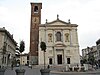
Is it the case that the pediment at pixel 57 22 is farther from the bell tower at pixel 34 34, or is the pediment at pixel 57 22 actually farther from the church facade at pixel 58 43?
the bell tower at pixel 34 34

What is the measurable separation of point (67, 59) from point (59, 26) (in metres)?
11.0

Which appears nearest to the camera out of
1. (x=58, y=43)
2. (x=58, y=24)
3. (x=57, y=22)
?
(x=58, y=43)

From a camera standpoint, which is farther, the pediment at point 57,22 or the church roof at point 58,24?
the pediment at point 57,22

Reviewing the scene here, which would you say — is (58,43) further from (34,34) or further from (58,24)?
(34,34)

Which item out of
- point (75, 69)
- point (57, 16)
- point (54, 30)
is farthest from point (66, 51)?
point (75, 69)

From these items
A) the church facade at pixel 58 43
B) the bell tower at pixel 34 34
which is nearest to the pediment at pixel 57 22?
the church facade at pixel 58 43

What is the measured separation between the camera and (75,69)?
38250mm

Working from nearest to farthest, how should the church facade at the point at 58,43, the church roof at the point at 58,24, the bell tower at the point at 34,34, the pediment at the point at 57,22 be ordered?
the church facade at the point at 58,43 → the church roof at the point at 58,24 → the pediment at the point at 57,22 → the bell tower at the point at 34,34

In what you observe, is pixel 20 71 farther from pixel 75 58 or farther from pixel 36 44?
pixel 36 44

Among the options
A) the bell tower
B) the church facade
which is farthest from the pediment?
the bell tower

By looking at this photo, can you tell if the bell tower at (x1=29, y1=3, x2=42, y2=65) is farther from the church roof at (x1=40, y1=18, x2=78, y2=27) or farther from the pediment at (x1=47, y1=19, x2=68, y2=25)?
the pediment at (x1=47, y1=19, x2=68, y2=25)

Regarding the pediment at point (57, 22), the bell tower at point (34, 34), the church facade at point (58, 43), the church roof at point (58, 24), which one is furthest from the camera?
the bell tower at point (34, 34)

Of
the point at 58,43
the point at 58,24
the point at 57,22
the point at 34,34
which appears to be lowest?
the point at 58,43

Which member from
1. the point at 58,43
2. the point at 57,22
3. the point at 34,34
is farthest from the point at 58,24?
the point at 34,34
